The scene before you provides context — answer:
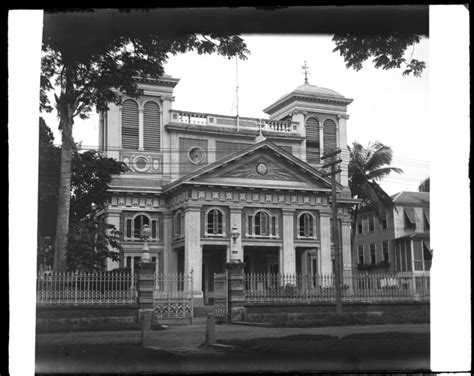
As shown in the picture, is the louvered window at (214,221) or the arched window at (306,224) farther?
the arched window at (306,224)

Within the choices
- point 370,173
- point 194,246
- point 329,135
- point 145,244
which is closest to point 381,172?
point 370,173

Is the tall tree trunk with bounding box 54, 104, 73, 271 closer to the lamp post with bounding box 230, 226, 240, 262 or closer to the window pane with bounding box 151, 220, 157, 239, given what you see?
the window pane with bounding box 151, 220, 157, 239

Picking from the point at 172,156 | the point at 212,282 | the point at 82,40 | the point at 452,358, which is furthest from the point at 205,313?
the point at 82,40

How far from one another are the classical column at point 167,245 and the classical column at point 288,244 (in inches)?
52.2

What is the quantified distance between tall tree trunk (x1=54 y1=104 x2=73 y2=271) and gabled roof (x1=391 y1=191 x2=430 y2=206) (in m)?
3.73

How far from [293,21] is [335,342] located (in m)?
3.37

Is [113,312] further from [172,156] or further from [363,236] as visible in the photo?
[363,236]

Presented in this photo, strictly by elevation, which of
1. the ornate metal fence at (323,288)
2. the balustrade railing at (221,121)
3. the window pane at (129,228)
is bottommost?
the ornate metal fence at (323,288)

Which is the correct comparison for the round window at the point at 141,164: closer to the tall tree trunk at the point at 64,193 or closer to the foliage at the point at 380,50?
the tall tree trunk at the point at 64,193

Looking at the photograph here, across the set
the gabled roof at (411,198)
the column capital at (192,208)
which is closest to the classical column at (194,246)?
the column capital at (192,208)

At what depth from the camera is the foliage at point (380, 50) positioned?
20.9 feet

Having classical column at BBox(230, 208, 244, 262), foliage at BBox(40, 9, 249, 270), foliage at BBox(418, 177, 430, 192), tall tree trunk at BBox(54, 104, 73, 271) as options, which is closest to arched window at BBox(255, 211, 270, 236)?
classical column at BBox(230, 208, 244, 262)

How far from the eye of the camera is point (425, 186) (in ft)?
23.6

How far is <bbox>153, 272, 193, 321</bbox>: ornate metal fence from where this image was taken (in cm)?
710
